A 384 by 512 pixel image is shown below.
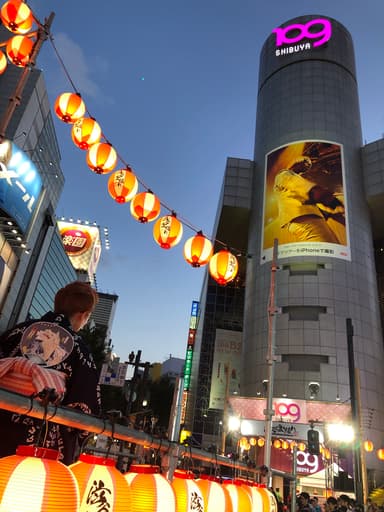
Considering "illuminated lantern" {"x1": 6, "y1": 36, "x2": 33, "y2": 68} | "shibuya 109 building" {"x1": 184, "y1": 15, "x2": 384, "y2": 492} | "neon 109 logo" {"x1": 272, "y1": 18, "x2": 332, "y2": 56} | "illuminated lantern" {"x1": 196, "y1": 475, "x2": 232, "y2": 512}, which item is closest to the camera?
"illuminated lantern" {"x1": 196, "y1": 475, "x2": 232, "y2": 512}

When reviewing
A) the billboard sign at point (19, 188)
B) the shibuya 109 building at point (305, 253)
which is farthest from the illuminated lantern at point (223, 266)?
the billboard sign at point (19, 188)

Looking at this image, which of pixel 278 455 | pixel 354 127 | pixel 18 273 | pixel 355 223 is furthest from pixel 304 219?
pixel 18 273

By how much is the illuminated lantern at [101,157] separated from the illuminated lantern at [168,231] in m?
2.46

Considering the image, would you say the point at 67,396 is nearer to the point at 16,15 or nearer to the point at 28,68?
the point at 28,68

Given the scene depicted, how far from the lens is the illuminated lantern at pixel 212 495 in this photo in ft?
13.4

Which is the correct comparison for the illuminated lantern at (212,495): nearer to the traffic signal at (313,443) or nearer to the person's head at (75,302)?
the person's head at (75,302)

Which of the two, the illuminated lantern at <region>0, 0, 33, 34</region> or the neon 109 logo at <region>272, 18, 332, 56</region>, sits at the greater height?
the neon 109 logo at <region>272, 18, 332, 56</region>

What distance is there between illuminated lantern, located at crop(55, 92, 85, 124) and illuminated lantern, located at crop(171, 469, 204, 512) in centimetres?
1095

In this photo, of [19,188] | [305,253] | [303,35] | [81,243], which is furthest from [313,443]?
[81,243]

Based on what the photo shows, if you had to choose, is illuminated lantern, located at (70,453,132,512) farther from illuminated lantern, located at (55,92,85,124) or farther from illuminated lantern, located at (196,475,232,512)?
illuminated lantern, located at (55,92,85,124)

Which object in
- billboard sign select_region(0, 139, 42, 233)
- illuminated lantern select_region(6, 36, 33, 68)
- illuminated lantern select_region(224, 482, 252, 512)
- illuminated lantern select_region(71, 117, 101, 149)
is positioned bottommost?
illuminated lantern select_region(224, 482, 252, 512)

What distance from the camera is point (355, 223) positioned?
116 feet

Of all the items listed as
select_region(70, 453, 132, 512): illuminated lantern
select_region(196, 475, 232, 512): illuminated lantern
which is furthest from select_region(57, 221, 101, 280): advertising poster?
select_region(70, 453, 132, 512): illuminated lantern

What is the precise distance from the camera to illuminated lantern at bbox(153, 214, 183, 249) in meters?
13.1
